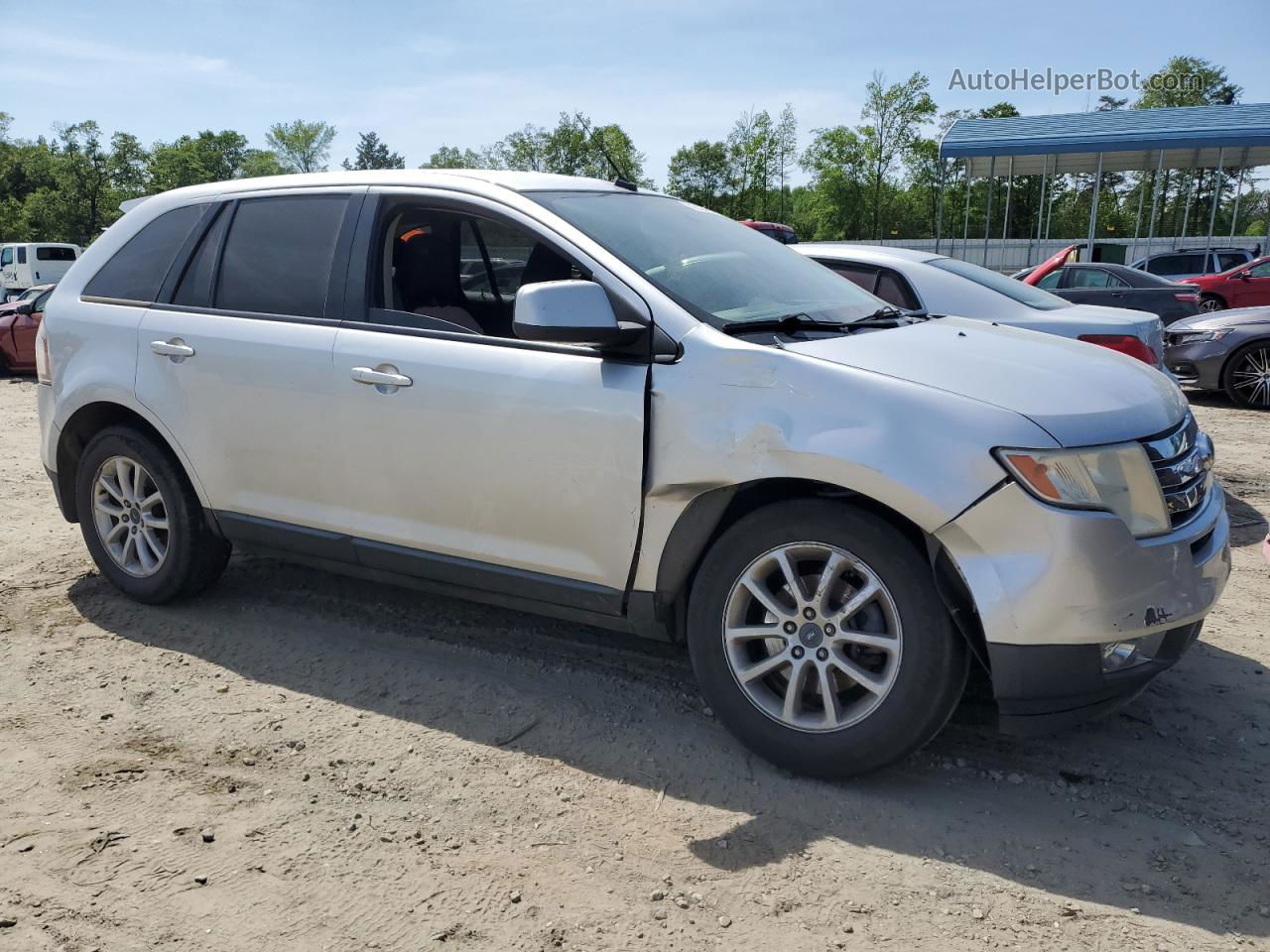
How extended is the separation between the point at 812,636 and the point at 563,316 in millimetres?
1253

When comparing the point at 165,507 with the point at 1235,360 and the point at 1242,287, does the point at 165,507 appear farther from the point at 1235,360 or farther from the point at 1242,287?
the point at 1242,287

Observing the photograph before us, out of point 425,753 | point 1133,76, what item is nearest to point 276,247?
point 425,753

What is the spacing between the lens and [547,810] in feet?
10.2

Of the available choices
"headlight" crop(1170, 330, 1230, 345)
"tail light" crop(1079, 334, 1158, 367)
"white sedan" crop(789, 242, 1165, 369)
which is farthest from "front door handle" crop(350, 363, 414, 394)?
"headlight" crop(1170, 330, 1230, 345)

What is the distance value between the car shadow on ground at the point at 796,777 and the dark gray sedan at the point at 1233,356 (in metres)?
7.73

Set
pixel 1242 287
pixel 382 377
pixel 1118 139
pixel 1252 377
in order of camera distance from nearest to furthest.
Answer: pixel 382 377 → pixel 1252 377 → pixel 1242 287 → pixel 1118 139

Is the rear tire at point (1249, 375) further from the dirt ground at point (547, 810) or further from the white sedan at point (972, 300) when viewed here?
the dirt ground at point (547, 810)

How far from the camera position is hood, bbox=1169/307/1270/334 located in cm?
1076

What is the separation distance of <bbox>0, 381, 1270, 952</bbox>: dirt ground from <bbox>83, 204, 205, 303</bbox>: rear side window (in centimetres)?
155

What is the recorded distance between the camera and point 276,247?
4.30 meters

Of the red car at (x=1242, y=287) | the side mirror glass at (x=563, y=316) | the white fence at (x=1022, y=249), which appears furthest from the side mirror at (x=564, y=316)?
the white fence at (x=1022, y=249)

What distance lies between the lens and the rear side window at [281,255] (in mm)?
4152

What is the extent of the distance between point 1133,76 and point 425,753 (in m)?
36.8

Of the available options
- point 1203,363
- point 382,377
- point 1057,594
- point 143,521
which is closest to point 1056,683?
point 1057,594
